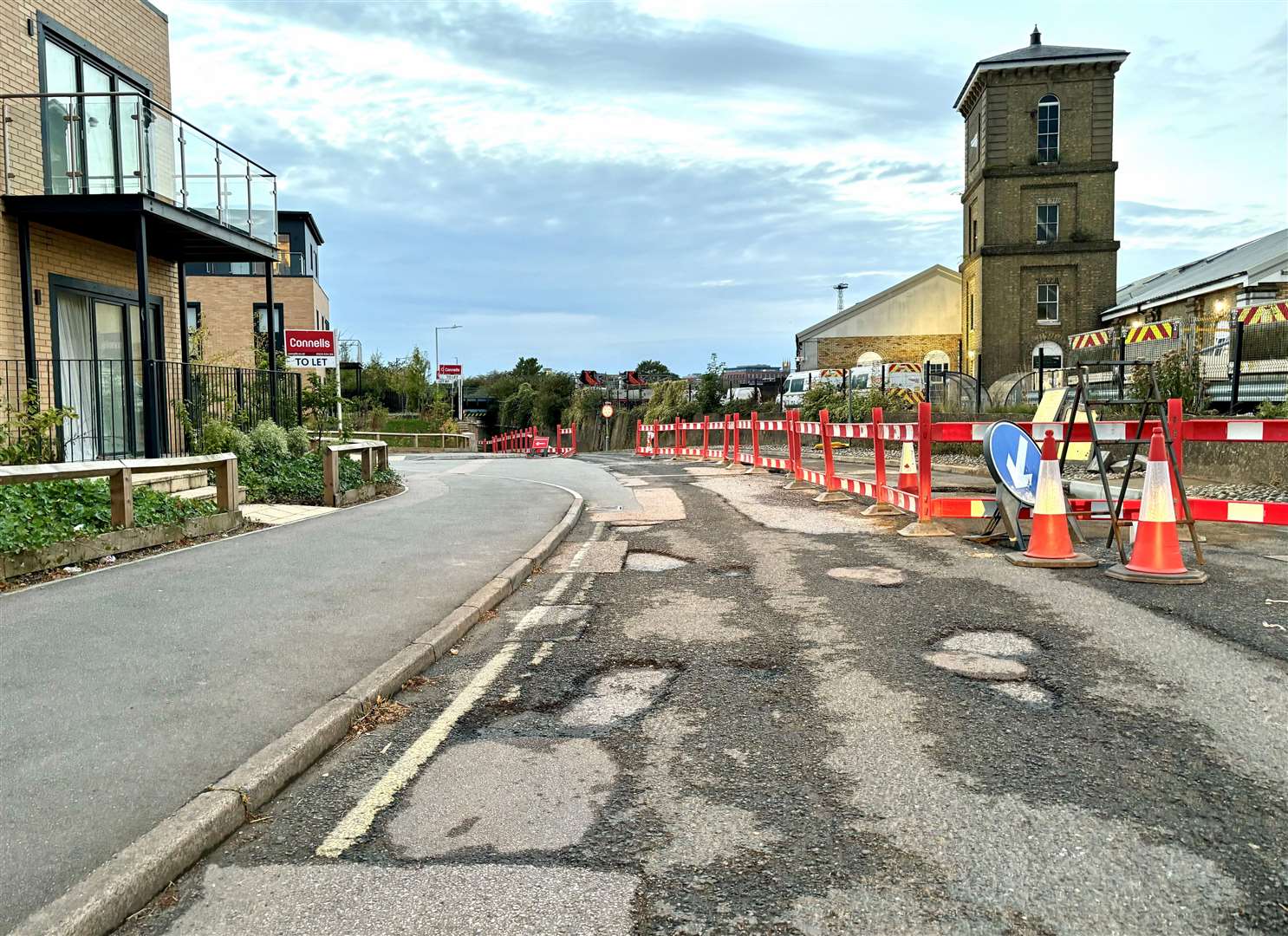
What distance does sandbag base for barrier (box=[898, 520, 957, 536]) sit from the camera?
32.3 feet

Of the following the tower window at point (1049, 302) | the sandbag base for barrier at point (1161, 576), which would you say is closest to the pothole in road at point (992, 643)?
the sandbag base for barrier at point (1161, 576)

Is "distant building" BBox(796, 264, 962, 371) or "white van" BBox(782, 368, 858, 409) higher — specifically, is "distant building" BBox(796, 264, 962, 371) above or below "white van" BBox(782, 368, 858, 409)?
above

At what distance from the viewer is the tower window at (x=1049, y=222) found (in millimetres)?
39625

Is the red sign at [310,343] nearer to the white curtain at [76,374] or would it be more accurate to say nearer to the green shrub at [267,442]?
the white curtain at [76,374]

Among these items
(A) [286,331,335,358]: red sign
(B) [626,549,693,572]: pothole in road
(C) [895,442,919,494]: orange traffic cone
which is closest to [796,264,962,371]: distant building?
(A) [286,331,335,358]: red sign

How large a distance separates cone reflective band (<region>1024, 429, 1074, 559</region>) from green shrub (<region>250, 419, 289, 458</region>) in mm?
10821

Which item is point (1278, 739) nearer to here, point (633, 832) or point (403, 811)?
point (633, 832)

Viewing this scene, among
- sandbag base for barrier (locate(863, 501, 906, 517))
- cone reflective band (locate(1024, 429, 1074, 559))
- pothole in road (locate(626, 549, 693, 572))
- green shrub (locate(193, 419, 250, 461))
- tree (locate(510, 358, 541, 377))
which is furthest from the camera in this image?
tree (locate(510, 358, 541, 377))

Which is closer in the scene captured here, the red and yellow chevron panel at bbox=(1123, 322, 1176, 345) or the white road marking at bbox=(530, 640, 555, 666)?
the white road marking at bbox=(530, 640, 555, 666)

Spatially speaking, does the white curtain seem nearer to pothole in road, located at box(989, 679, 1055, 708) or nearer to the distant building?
pothole in road, located at box(989, 679, 1055, 708)

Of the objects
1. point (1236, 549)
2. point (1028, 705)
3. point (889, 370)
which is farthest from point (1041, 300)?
point (1028, 705)

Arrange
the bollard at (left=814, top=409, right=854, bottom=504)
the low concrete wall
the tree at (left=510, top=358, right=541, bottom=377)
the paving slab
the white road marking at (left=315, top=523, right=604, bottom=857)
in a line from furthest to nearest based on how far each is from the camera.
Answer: the tree at (left=510, top=358, right=541, bottom=377) → the bollard at (left=814, top=409, right=854, bottom=504) → the low concrete wall → the white road marking at (left=315, top=523, right=604, bottom=857) → the paving slab

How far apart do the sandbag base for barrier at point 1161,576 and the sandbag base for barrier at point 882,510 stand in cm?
445

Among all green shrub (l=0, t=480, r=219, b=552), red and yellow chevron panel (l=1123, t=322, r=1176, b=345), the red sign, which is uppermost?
the red sign
